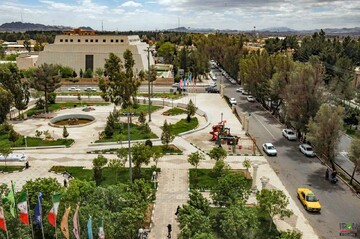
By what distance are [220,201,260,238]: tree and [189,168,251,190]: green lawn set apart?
7.84 meters

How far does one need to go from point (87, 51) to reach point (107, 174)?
5677 centimetres

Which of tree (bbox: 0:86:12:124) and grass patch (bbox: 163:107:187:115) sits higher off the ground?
tree (bbox: 0:86:12:124)

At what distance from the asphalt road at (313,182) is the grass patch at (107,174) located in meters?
11.0

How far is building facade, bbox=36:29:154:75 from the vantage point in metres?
78.9

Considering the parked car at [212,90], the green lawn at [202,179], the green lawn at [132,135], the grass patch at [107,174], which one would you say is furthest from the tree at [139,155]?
the parked car at [212,90]

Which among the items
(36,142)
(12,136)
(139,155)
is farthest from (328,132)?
(12,136)

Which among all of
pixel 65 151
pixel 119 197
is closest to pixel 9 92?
pixel 65 151

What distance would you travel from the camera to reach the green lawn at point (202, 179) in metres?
26.6

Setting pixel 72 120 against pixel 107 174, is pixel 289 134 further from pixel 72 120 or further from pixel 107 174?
pixel 72 120

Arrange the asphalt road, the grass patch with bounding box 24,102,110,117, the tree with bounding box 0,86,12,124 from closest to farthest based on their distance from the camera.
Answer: the asphalt road < the tree with bounding box 0,86,12,124 < the grass patch with bounding box 24,102,110,117

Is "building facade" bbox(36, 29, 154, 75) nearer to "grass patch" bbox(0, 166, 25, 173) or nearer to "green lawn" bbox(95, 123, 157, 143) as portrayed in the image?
"green lawn" bbox(95, 123, 157, 143)

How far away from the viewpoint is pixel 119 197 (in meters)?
19.6

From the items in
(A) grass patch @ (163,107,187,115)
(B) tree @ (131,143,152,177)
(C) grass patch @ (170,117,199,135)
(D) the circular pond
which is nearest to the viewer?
(B) tree @ (131,143,152,177)

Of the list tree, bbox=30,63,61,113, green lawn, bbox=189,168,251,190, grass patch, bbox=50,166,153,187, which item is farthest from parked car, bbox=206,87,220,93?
grass patch, bbox=50,166,153,187
